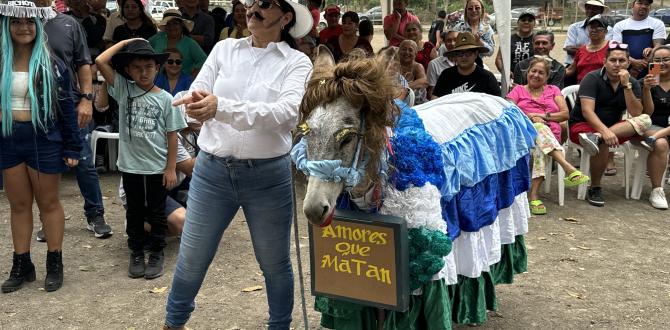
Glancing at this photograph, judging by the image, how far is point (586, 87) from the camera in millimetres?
7035

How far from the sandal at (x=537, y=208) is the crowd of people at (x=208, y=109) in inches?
0.6

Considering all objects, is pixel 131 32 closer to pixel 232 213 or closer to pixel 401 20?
pixel 401 20

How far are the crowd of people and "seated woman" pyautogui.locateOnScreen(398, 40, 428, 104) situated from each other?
0.06 feet

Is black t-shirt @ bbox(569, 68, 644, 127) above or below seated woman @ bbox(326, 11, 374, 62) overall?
below

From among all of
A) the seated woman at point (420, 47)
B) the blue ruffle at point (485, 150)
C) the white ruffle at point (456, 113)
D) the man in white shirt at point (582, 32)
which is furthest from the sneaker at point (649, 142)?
the white ruffle at point (456, 113)

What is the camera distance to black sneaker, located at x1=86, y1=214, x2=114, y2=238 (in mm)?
5520

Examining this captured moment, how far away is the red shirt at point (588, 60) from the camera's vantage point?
8.28 metres

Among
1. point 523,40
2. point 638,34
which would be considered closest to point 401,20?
point 523,40

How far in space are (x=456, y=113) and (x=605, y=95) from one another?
4.28 m

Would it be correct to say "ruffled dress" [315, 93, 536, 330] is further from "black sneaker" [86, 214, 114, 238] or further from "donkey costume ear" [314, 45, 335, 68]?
"black sneaker" [86, 214, 114, 238]

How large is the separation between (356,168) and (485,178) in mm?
1116

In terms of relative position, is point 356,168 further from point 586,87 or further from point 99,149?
point 99,149

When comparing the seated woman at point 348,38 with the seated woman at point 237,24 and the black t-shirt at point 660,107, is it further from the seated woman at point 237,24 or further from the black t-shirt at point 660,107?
the black t-shirt at point 660,107

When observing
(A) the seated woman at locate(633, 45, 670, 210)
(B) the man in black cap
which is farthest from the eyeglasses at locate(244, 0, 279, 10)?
(B) the man in black cap
